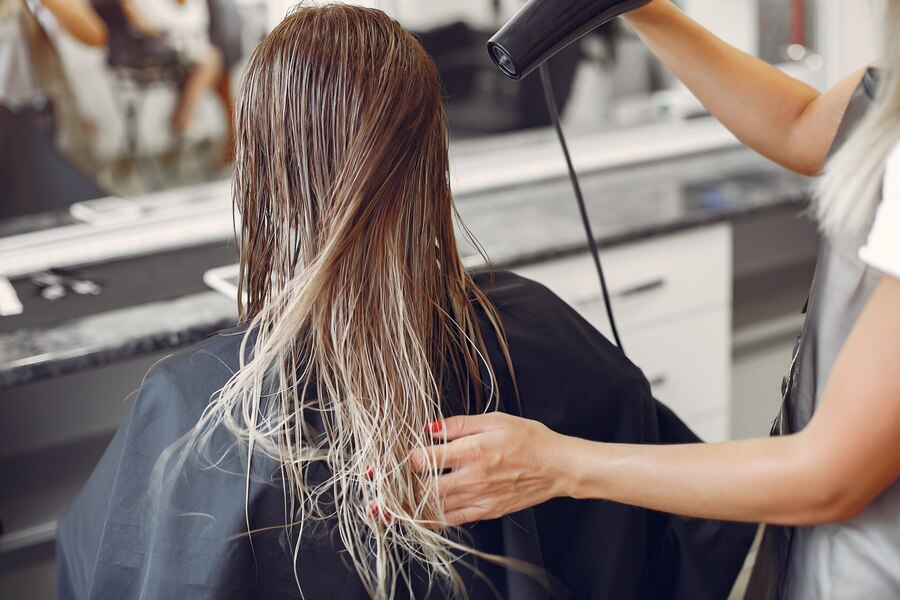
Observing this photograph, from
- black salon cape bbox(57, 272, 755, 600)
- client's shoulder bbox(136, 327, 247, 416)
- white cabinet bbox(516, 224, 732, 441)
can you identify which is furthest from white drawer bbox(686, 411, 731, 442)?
client's shoulder bbox(136, 327, 247, 416)

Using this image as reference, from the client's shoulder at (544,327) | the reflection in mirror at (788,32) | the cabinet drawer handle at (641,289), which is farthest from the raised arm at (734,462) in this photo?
the reflection in mirror at (788,32)

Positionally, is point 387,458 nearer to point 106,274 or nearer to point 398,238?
point 398,238

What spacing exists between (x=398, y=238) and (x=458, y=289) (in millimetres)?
141

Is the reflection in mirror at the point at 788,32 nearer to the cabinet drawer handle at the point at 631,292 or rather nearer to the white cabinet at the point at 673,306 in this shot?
the white cabinet at the point at 673,306

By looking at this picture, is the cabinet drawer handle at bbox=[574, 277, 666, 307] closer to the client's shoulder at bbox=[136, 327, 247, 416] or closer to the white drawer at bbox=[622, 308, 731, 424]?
the white drawer at bbox=[622, 308, 731, 424]

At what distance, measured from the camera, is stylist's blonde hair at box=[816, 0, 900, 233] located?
0.81 m

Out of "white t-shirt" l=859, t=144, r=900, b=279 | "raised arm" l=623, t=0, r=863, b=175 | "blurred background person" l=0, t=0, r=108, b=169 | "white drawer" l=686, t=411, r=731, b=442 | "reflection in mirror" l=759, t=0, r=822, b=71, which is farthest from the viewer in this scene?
"reflection in mirror" l=759, t=0, r=822, b=71

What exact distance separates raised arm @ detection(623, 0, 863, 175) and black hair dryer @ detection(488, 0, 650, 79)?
0.12 meters

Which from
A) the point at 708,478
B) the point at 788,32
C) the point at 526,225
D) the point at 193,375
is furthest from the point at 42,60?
the point at 788,32

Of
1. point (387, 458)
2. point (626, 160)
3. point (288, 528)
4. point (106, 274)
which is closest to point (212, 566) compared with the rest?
point (288, 528)

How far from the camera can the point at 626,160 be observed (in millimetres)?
2982

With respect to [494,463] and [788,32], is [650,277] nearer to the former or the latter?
[494,463]

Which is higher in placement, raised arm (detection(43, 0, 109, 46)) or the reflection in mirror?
raised arm (detection(43, 0, 109, 46))

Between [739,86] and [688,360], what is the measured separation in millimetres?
1270
